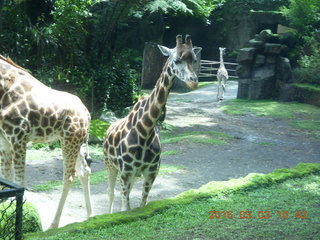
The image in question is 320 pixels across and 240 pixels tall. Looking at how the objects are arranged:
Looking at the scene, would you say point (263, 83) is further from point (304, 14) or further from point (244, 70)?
point (304, 14)

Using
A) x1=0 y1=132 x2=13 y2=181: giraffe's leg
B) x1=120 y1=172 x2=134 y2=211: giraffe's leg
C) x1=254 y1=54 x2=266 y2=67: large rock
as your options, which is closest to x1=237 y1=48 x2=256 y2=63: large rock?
x1=254 y1=54 x2=266 y2=67: large rock

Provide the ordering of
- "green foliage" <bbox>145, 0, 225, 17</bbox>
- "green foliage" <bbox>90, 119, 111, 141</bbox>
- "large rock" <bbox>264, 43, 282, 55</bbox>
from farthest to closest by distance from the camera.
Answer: "large rock" <bbox>264, 43, 282, 55</bbox> → "green foliage" <bbox>145, 0, 225, 17</bbox> → "green foliage" <bbox>90, 119, 111, 141</bbox>

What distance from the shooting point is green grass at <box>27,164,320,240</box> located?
4.79 meters

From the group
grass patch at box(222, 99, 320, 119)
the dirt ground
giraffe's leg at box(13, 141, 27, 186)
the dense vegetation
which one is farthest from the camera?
grass patch at box(222, 99, 320, 119)

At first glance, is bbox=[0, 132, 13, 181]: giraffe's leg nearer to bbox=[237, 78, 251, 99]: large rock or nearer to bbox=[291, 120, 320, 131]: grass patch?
bbox=[291, 120, 320, 131]: grass patch

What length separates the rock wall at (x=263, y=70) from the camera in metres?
21.8

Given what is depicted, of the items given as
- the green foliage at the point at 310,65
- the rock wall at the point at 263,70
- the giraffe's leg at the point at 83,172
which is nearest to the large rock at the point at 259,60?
the rock wall at the point at 263,70

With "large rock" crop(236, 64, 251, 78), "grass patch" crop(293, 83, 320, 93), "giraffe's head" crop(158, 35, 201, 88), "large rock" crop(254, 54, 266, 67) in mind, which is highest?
"giraffe's head" crop(158, 35, 201, 88)

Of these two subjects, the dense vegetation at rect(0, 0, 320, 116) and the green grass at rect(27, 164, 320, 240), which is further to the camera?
the dense vegetation at rect(0, 0, 320, 116)

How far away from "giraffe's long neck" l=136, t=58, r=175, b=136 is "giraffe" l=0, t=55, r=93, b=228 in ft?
3.45

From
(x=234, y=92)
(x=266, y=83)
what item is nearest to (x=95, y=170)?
(x=266, y=83)

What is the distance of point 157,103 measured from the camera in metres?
→ 5.48

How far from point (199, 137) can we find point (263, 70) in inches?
→ 399

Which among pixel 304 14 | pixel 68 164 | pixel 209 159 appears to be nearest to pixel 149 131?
pixel 68 164
